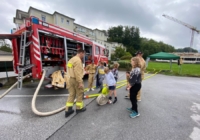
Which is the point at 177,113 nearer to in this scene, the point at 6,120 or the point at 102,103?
the point at 102,103

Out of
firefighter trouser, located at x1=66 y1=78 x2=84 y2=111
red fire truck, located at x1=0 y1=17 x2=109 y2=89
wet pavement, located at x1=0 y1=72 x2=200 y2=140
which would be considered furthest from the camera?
red fire truck, located at x1=0 y1=17 x2=109 y2=89

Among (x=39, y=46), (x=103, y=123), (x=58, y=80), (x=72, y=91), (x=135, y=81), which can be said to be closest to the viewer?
(x=103, y=123)

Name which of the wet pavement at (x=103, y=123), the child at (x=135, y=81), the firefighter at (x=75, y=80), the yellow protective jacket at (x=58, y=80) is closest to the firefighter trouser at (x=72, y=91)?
the firefighter at (x=75, y=80)

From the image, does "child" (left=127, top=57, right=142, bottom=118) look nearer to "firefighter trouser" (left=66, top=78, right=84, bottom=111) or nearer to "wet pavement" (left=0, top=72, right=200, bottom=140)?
"wet pavement" (left=0, top=72, right=200, bottom=140)

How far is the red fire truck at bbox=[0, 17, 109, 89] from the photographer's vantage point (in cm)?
418

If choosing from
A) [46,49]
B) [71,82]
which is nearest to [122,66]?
[46,49]

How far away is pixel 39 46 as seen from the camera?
4.24m

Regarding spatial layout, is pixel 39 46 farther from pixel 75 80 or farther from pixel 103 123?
pixel 103 123

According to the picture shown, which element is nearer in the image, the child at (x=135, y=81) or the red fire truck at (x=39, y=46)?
the child at (x=135, y=81)

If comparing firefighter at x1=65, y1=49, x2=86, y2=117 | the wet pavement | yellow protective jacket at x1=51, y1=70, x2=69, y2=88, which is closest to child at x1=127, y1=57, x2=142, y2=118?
the wet pavement

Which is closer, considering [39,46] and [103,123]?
[103,123]

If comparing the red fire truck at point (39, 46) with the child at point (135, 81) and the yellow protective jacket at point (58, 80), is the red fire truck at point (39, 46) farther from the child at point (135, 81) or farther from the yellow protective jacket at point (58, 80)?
the child at point (135, 81)

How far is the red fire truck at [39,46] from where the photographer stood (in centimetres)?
418

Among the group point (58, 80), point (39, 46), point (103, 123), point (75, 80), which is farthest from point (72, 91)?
point (39, 46)
